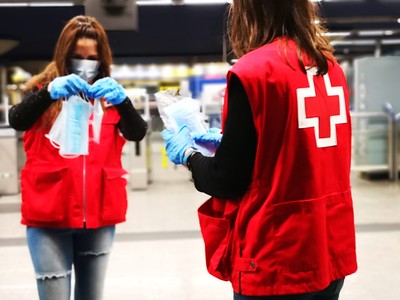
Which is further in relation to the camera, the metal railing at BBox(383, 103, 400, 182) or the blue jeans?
the metal railing at BBox(383, 103, 400, 182)

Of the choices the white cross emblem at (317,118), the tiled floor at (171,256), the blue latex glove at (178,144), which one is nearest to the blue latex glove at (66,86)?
the blue latex glove at (178,144)

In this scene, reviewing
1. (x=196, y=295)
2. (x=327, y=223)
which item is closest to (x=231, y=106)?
(x=327, y=223)

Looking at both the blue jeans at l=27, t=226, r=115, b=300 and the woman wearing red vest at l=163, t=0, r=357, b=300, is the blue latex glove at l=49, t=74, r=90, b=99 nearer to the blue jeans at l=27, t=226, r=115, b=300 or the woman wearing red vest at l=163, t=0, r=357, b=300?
the blue jeans at l=27, t=226, r=115, b=300

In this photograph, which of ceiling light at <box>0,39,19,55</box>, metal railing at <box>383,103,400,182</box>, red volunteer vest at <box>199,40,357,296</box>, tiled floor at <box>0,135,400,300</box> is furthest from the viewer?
metal railing at <box>383,103,400,182</box>

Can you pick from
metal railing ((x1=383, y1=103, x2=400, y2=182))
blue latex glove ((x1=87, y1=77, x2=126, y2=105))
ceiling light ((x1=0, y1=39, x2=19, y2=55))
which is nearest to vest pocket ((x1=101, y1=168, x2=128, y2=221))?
blue latex glove ((x1=87, y1=77, x2=126, y2=105))

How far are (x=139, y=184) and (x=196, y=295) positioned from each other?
4066 mm

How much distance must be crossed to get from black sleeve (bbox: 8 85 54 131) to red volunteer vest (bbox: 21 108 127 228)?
0.12ft

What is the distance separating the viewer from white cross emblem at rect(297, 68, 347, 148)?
39.6 inches

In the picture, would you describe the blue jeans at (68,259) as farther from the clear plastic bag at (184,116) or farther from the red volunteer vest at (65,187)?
the clear plastic bag at (184,116)

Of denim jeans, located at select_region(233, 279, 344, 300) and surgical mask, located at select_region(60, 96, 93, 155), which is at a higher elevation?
surgical mask, located at select_region(60, 96, 93, 155)

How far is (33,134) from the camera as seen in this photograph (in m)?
1.69

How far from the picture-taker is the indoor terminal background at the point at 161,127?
315cm

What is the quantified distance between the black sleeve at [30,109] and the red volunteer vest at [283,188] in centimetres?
83

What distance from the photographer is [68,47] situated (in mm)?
1762
